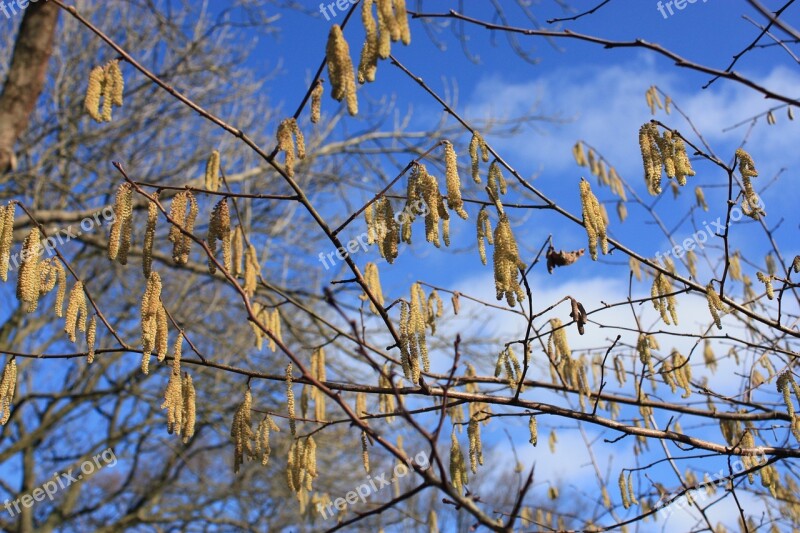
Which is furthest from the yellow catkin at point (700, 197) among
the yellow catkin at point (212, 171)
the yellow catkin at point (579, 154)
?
the yellow catkin at point (212, 171)

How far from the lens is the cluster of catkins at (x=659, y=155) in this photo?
1754mm

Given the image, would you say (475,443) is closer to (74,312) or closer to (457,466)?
(457,466)

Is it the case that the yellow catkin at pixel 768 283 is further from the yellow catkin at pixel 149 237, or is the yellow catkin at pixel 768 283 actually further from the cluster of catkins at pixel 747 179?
the yellow catkin at pixel 149 237

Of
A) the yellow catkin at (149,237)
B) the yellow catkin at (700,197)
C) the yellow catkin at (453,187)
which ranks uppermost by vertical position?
the yellow catkin at (700,197)

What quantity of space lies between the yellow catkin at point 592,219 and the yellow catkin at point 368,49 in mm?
663

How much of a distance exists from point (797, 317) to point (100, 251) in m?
7.61

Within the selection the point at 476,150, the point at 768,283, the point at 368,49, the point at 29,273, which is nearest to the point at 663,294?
the point at 768,283

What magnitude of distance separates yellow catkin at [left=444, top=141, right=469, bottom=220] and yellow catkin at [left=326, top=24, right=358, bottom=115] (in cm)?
32

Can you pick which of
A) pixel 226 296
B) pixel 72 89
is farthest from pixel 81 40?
pixel 226 296

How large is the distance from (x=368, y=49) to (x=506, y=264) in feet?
1.73

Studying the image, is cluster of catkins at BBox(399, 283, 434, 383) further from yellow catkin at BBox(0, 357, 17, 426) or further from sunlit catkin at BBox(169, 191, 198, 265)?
yellow catkin at BBox(0, 357, 17, 426)

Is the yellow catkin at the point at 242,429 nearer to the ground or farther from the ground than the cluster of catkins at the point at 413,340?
nearer to the ground

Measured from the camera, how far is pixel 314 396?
251cm

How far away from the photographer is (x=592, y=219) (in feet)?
5.56
